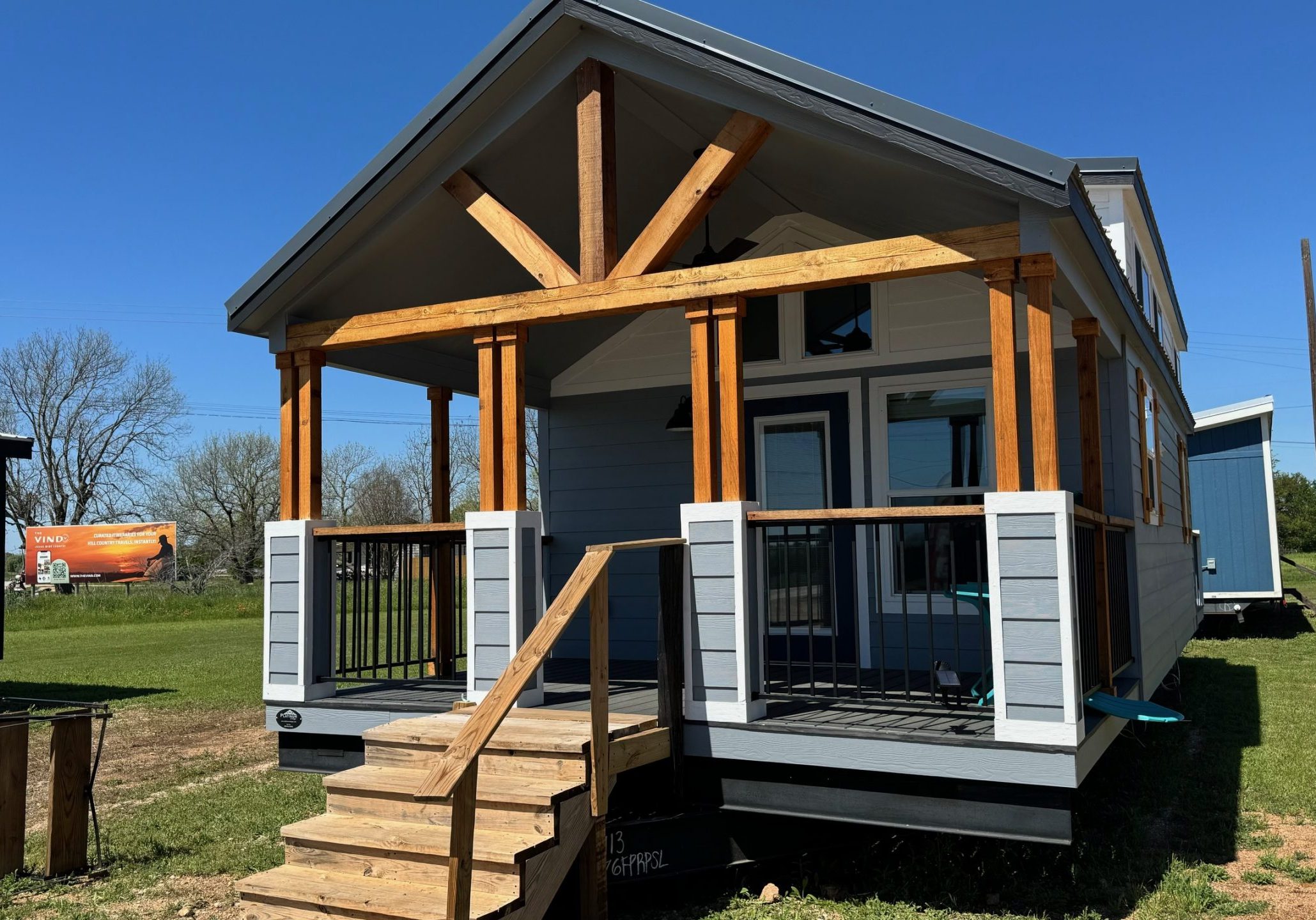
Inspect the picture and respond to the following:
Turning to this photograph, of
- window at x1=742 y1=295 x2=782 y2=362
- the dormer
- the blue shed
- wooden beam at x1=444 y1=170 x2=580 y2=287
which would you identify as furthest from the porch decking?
the blue shed

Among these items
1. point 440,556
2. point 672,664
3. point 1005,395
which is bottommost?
point 672,664

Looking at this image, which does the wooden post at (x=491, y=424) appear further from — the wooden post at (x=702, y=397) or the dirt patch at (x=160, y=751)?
the dirt patch at (x=160, y=751)

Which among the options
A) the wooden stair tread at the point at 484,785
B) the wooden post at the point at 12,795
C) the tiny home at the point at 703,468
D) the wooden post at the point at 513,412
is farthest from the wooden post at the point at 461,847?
the wooden post at the point at 12,795

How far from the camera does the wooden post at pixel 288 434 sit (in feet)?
20.0

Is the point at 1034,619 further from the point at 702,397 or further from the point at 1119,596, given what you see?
the point at 1119,596

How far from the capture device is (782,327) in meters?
7.50

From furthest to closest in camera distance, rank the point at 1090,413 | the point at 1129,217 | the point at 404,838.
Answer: the point at 1129,217, the point at 1090,413, the point at 404,838

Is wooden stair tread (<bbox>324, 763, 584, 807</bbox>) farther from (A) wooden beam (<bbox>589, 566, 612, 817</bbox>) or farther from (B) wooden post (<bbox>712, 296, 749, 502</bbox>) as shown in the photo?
(B) wooden post (<bbox>712, 296, 749, 502</bbox>)

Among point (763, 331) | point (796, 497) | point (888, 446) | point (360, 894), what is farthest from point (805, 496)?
point (360, 894)

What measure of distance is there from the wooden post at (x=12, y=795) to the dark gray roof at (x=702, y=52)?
2.60m

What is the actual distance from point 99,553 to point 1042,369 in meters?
39.2

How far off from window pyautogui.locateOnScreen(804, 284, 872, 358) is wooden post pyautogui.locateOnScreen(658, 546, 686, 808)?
2.96m

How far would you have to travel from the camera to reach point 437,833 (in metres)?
4.00

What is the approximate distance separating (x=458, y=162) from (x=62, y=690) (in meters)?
10.3
